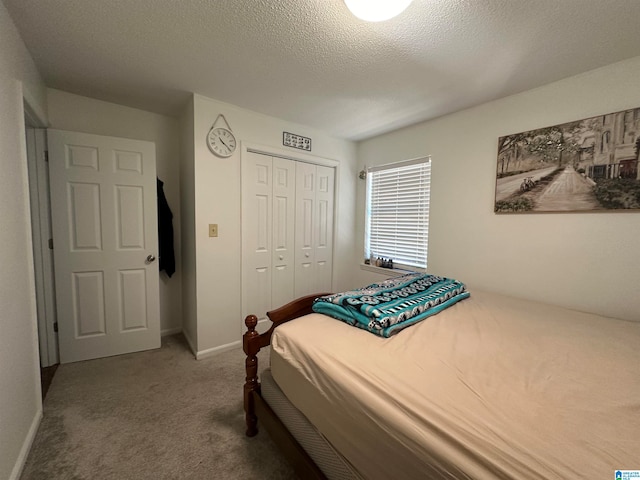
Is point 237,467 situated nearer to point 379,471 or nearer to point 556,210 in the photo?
point 379,471

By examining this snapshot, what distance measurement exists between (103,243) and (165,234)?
0.49m

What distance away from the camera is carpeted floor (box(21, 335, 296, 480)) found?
1309 mm

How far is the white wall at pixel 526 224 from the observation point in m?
1.65

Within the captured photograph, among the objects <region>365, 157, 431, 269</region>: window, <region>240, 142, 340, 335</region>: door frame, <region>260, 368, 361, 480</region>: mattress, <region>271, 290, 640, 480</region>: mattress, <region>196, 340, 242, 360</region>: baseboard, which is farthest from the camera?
<region>365, 157, 431, 269</region>: window

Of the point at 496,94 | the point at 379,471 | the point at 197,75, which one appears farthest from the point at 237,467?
the point at 496,94

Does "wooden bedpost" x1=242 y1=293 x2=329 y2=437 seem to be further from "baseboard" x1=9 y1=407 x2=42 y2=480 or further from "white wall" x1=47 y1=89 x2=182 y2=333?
"white wall" x1=47 y1=89 x2=182 y2=333


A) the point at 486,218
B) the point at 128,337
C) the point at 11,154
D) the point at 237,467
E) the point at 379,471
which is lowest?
the point at 237,467

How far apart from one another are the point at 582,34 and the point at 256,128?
7.69 ft

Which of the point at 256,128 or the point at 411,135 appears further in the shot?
the point at 411,135

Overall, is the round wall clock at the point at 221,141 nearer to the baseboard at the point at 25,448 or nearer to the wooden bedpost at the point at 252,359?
the wooden bedpost at the point at 252,359

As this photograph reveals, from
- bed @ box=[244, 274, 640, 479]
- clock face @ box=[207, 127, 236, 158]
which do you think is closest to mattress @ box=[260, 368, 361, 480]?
bed @ box=[244, 274, 640, 479]

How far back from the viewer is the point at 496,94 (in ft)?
6.75

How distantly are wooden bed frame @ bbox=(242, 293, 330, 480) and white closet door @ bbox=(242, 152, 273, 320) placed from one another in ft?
3.49

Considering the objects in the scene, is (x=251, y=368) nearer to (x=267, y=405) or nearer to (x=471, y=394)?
(x=267, y=405)
